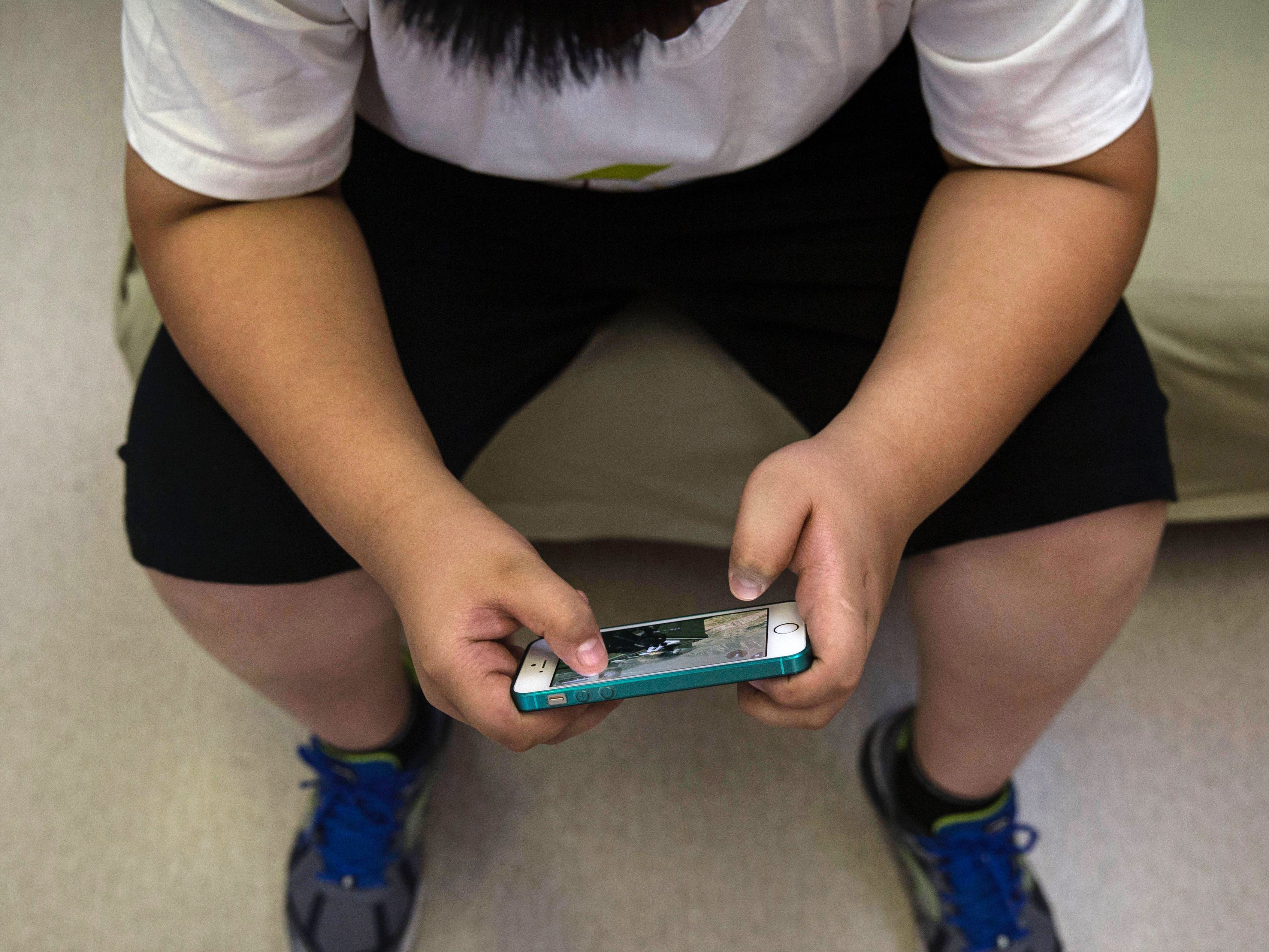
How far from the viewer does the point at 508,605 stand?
1.63ft

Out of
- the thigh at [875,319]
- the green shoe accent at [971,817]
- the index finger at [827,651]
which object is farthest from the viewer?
the green shoe accent at [971,817]

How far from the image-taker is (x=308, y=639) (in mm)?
718

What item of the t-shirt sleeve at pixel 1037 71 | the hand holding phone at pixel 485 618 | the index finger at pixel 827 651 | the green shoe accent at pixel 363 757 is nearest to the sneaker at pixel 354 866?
the green shoe accent at pixel 363 757

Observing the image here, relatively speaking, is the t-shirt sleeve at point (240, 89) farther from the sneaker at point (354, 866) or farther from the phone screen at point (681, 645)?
the sneaker at point (354, 866)

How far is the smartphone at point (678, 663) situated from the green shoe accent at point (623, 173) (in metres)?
0.30

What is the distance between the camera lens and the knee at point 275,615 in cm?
69

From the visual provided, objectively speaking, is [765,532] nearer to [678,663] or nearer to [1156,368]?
[678,663]

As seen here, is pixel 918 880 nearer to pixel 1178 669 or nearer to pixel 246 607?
pixel 1178 669

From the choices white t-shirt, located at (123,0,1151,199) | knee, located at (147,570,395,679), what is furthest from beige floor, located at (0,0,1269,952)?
white t-shirt, located at (123,0,1151,199)

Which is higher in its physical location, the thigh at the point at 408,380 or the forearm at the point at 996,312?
the forearm at the point at 996,312

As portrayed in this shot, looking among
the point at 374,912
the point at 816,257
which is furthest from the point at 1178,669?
the point at 374,912

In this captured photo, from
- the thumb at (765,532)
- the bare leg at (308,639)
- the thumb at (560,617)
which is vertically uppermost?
the thumb at (765,532)

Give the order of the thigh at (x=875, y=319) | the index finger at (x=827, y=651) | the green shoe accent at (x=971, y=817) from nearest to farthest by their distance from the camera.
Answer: the index finger at (x=827, y=651) < the thigh at (x=875, y=319) < the green shoe accent at (x=971, y=817)

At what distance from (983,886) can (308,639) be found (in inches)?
23.1
